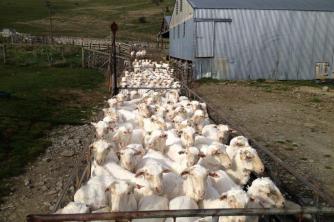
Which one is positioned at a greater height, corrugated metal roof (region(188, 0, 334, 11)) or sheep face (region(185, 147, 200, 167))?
corrugated metal roof (region(188, 0, 334, 11))

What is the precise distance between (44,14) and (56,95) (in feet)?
322

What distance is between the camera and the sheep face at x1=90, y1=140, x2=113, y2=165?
247 inches

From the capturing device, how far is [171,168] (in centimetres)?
640

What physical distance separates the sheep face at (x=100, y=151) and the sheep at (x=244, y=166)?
192 centimetres

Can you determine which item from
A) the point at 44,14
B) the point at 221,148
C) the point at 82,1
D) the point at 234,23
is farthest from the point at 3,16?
the point at 221,148

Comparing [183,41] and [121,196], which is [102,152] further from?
[183,41]

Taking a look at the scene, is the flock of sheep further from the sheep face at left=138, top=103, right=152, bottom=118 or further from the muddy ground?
the muddy ground

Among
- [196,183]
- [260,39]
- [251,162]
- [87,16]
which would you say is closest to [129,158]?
[196,183]

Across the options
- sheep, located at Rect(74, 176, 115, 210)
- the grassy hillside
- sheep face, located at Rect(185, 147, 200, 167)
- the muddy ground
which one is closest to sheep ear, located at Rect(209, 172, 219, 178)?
sheep face, located at Rect(185, 147, 200, 167)

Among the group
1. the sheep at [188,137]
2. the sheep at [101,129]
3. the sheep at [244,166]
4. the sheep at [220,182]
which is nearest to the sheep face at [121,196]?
the sheep at [220,182]

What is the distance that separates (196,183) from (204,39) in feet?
64.6

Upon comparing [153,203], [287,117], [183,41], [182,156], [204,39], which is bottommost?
[287,117]

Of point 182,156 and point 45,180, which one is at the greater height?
point 182,156

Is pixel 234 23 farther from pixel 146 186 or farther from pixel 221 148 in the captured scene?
pixel 146 186
